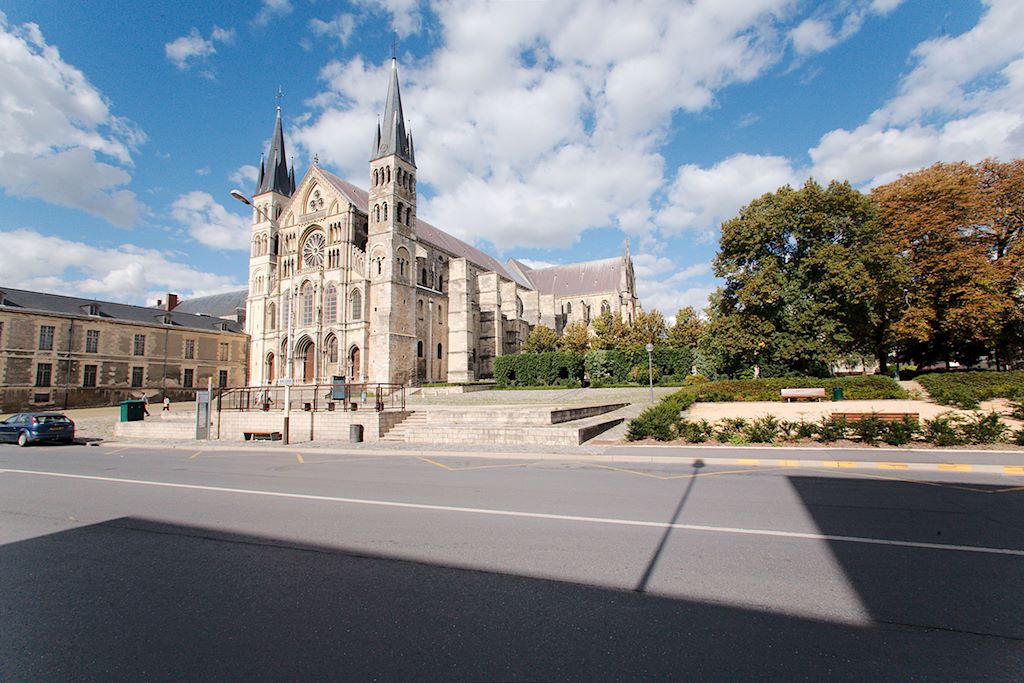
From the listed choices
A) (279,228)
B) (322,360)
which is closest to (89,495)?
(322,360)

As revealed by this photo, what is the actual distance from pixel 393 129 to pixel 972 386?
1770 inches

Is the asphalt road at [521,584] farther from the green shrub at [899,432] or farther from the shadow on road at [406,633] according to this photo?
the green shrub at [899,432]

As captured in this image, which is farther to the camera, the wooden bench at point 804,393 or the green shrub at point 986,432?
the wooden bench at point 804,393

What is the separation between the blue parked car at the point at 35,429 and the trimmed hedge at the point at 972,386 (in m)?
35.1

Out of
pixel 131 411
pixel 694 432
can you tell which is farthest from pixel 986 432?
pixel 131 411

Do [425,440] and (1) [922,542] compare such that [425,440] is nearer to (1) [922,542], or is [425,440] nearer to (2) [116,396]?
(1) [922,542]

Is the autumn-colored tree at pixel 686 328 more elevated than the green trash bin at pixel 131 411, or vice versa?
the autumn-colored tree at pixel 686 328

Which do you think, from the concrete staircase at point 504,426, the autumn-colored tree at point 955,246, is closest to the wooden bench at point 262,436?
the concrete staircase at point 504,426

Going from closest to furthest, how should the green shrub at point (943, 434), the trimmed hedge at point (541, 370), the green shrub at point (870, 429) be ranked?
1. the green shrub at point (943, 434)
2. the green shrub at point (870, 429)
3. the trimmed hedge at point (541, 370)


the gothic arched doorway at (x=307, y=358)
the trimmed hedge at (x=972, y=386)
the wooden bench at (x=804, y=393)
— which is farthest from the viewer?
the gothic arched doorway at (x=307, y=358)

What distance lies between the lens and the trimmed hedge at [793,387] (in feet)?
74.5

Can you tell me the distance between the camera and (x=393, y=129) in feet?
150

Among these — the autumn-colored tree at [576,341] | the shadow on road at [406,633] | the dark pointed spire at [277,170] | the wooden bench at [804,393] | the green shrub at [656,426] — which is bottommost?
the shadow on road at [406,633]

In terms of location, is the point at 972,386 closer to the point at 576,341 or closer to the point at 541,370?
the point at 541,370
